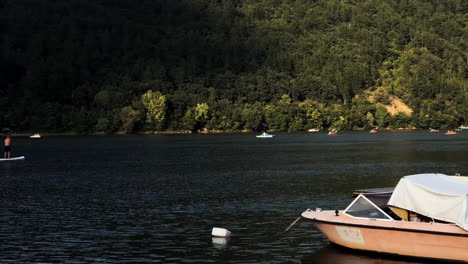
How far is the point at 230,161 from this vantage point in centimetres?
11706

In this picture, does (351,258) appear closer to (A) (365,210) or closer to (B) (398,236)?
(A) (365,210)

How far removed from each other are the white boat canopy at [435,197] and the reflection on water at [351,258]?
8.26ft

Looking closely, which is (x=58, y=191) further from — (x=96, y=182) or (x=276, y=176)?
(x=276, y=176)

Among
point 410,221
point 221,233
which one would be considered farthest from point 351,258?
point 221,233

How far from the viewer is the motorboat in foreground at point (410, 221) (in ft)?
104

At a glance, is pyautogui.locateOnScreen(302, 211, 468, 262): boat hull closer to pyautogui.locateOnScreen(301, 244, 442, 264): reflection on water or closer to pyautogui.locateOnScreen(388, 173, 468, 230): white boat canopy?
pyautogui.locateOnScreen(301, 244, 442, 264): reflection on water

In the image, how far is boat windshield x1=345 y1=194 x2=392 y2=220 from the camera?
34406mm

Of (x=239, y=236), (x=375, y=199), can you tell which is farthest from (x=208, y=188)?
(x=375, y=199)

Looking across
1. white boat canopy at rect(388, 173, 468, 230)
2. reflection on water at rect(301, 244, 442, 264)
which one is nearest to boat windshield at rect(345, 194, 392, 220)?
white boat canopy at rect(388, 173, 468, 230)

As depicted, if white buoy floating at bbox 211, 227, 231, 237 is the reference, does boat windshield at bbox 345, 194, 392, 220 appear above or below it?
above

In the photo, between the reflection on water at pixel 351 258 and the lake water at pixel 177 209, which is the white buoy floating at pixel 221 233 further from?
the reflection on water at pixel 351 258

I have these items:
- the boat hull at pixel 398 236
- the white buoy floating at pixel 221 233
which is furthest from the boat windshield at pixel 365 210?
the white buoy floating at pixel 221 233

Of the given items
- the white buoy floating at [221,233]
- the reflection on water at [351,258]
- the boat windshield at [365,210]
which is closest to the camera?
the reflection on water at [351,258]

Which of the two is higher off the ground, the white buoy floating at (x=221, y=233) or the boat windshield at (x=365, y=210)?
the boat windshield at (x=365, y=210)
